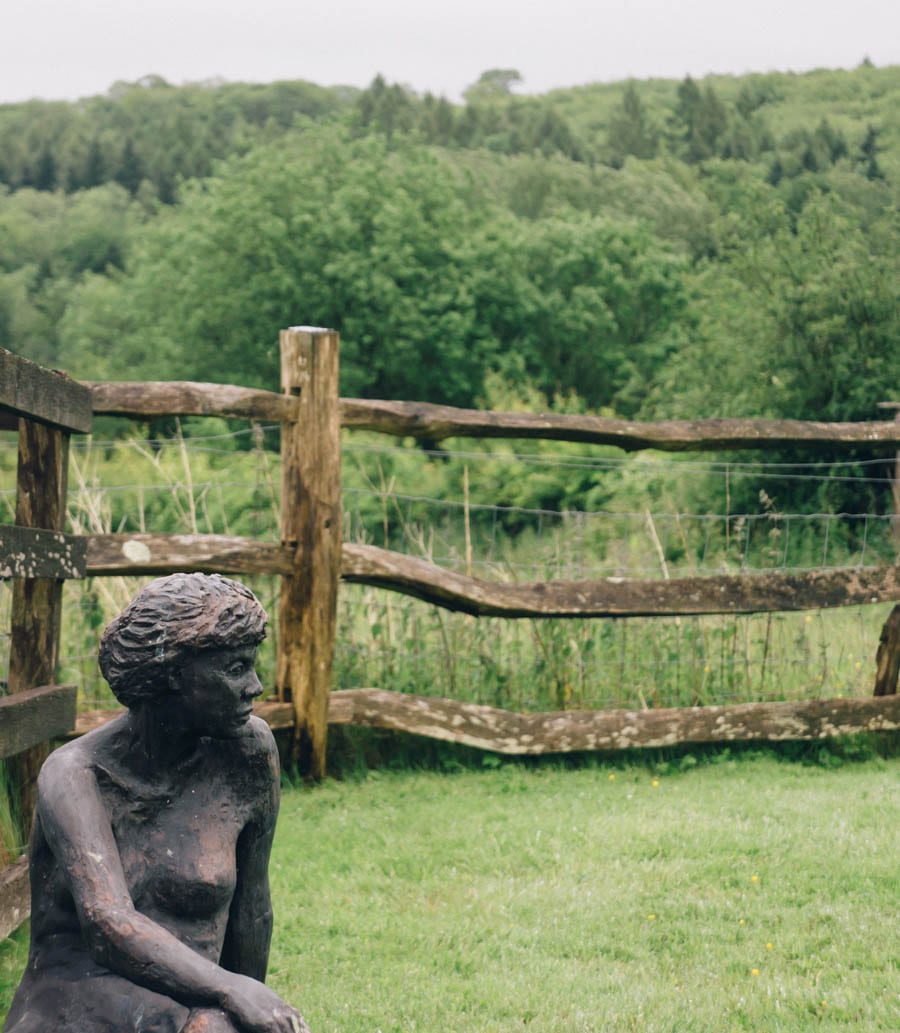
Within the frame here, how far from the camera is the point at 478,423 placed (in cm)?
623

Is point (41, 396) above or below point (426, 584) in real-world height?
above

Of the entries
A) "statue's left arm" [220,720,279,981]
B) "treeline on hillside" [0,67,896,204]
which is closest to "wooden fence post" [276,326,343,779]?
"statue's left arm" [220,720,279,981]

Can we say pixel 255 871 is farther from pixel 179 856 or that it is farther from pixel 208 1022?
pixel 208 1022

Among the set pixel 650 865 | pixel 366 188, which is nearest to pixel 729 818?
pixel 650 865

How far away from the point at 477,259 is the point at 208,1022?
35.4 m

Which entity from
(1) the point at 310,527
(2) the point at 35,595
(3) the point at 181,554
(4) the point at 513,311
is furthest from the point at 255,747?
(4) the point at 513,311

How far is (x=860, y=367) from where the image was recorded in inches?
581

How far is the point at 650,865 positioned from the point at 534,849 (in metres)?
0.48

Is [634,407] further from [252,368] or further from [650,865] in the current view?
[650,865]

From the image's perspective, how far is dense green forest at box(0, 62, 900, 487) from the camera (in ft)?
54.6

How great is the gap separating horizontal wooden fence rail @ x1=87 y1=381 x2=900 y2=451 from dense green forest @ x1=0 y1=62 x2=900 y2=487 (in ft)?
27.7

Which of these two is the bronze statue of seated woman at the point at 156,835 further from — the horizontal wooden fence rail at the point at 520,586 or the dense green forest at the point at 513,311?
the horizontal wooden fence rail at the point at 520,586

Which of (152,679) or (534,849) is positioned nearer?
(152,679)

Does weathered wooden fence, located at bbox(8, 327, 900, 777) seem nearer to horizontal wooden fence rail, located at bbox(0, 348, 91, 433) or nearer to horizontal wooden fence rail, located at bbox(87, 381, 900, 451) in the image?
horizontal wooden fence rail, located at bbox(87, 381, 900, 451)
